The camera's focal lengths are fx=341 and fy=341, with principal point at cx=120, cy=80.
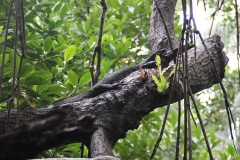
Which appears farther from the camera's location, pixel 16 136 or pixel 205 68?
pixel 205 68

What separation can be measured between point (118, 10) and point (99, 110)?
67.9 inches

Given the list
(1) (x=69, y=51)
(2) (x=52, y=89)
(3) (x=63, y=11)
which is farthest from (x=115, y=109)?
(3) (x=63, y=11)

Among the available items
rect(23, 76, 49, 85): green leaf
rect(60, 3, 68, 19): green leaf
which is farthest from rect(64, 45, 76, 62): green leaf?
rect(60, 3, 68, 19): green leaf

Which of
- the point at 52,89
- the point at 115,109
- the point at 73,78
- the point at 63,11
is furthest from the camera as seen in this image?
the point at 63,11

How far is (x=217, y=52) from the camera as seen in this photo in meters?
2.17

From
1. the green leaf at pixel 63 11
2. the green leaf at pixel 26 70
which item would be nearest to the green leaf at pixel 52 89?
the green leaf at pixel 26 70

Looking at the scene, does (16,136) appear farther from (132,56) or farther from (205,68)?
(132,56)

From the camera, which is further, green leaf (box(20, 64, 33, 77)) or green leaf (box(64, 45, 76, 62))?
green leaf (box(64, 45, 76, 62))

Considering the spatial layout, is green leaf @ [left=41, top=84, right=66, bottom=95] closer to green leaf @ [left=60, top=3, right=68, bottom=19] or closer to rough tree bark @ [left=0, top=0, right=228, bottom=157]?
rough tree bark @ [left=0, top=0, right=228, bottom=157]

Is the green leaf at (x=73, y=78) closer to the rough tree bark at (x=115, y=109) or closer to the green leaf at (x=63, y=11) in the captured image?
the rough tree bark at (x=115, y=109)

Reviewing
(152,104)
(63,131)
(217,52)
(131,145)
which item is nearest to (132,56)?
(131,145)

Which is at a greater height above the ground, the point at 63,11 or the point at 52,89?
the point at 63,11

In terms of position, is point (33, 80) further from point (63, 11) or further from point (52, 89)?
point (63, 11)

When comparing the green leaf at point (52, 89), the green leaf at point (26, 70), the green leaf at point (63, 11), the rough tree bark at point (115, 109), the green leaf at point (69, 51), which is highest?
the green leaf at point (63, 11)
